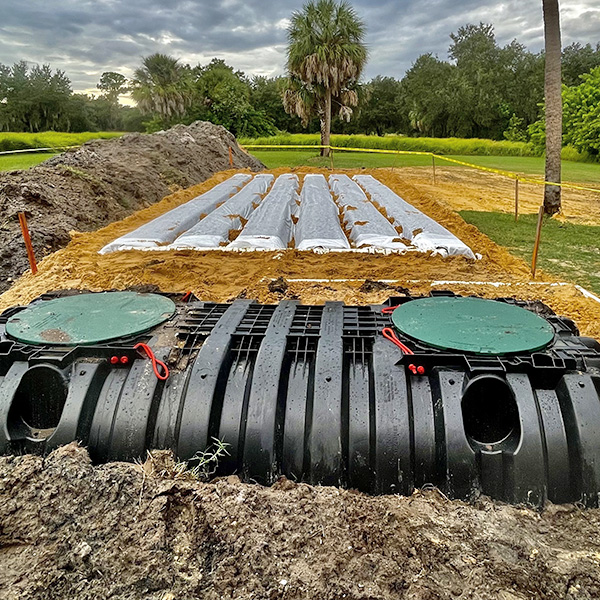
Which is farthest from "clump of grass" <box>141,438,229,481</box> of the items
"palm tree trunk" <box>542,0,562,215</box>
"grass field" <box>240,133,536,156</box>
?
"grass field" <box>240,133,536,156</box>

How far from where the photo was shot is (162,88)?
135 feet

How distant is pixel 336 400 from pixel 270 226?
6.51m

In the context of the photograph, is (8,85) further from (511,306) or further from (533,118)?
(511,306)

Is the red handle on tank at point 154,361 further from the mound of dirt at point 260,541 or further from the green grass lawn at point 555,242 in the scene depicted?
the green grass lawn at point 555,242

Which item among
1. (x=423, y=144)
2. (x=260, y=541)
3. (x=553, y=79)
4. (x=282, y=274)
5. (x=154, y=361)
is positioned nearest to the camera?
(x=260, y=541)

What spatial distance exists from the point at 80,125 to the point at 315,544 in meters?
64.3

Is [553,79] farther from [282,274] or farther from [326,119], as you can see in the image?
[326,119]

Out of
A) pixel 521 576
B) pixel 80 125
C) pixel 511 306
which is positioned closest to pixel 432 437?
pixel 521 576

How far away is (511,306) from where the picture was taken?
3.38 meters

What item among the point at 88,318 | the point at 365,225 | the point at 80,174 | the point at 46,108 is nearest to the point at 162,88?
the point at 46,108

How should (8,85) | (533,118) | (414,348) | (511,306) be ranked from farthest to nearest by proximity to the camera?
1. (8,85)
2. (533,118)
3. (511,306)
4. (414,348)

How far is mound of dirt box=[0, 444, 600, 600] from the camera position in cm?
192

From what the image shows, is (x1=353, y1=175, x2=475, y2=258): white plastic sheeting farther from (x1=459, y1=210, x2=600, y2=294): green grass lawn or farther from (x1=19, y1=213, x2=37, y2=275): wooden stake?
(x1=19, y1=213, x2=37, y2=275): wooden stake

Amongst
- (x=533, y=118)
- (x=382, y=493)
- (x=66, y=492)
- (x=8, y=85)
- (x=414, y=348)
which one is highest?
(x=8, y=85)
